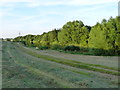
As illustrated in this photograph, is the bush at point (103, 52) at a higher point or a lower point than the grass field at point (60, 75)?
higher

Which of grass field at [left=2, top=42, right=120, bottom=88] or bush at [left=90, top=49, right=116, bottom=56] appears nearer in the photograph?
grass field at [left=2, top=42, right=120, bottom=88]

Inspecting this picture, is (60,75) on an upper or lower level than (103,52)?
lower

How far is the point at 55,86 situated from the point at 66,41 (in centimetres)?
4870

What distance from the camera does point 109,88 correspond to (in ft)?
32.0

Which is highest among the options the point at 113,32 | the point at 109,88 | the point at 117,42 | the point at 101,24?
the point at 101,24

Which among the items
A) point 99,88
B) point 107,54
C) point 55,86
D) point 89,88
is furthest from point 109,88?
point 107,54

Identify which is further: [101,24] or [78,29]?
[78,29]

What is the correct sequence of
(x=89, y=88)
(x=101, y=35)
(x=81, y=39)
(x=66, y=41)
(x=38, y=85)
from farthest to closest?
(x=66, y=41)
(x=81, y=39)
(x=101, y=35)
(x=38, y=85)
(x=89, y=88)

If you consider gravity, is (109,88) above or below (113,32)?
below

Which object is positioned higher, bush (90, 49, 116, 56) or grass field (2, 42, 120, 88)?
bush (90, 49, 116, 56)

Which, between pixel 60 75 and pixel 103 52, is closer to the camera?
pixel 60 75

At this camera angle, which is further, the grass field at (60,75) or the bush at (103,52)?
the bush at (103,52)

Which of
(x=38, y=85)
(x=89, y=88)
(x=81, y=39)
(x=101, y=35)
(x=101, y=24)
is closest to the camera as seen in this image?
(x=89, y=88)

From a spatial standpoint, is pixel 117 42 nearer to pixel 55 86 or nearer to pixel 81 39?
pixel 81 39
